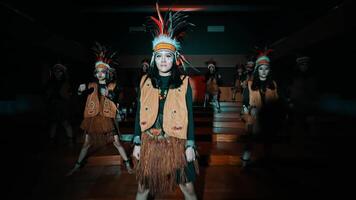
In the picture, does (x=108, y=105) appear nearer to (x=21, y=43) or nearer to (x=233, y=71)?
(x=21, y=43)

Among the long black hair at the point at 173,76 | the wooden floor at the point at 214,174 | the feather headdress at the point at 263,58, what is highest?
the feather headdress at the point at 263,58

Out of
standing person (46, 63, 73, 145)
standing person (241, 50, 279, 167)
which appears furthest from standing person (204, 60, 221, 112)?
standing person (46, 63, 73, 145)

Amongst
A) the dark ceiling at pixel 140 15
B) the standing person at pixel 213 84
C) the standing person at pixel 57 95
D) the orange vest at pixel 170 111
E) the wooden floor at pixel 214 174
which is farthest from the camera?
the standing person at pixel 213 84

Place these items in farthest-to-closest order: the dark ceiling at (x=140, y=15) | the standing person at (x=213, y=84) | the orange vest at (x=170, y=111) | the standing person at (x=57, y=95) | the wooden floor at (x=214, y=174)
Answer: the standing person at (x=213, y=84) < the dark ceiling at (x=140, y=15) < the standing person at (x=57, y=95) < the wooden floor at (x=214, y=174) < the orange vest at (x=170, y=111)

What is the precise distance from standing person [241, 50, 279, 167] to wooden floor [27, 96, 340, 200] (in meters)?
0.52

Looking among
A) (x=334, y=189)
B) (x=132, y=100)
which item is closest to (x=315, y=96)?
(x=334, y=189)

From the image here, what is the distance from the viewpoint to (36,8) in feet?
18.6

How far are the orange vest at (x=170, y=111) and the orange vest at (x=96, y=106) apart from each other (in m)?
1.43

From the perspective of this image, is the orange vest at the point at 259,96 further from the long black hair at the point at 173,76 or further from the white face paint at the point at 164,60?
the white face paint at the point at 164,60

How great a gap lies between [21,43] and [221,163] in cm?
504

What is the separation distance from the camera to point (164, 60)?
1793 mm

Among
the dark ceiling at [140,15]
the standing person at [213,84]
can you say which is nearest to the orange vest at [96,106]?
the dark ceiling at [140,15]

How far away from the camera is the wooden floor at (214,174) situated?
2742mm

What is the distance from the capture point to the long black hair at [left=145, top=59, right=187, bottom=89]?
1.82 meters
